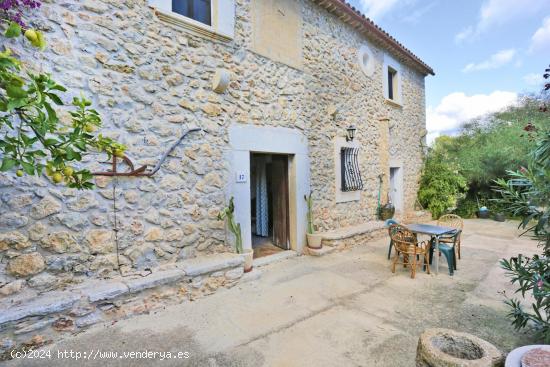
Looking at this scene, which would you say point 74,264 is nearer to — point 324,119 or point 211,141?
point 211,141

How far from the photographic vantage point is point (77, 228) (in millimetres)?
3078

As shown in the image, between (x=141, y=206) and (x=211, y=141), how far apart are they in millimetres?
1346

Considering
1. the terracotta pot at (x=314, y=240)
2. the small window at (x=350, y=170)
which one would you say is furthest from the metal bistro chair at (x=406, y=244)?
the small window at (x=350, y=170)

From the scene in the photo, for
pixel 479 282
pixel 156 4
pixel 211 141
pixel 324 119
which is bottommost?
pixel 479 282

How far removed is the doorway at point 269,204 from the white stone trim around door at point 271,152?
0.43 ft

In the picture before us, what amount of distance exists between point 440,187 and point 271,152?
7206 millimetres

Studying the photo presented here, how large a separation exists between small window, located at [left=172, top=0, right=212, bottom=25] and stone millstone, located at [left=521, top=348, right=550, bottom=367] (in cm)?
498

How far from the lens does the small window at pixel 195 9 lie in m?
3.93

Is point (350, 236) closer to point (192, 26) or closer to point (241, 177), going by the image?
point (241, 177)

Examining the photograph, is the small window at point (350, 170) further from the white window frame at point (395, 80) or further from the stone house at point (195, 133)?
the white window frame at point (395, 80)

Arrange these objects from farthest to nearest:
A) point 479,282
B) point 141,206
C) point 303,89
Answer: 1. point 303,89
2. point 479,282
3. point 141,206

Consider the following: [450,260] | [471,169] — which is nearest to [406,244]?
[450,260]

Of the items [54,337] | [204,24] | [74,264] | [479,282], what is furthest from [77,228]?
[479,282]

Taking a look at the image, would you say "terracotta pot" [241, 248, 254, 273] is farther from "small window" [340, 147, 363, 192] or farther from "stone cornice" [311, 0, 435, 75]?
"stone cornice" [311, 0, 435, 75]
